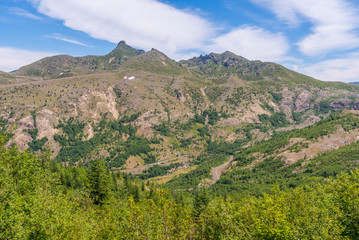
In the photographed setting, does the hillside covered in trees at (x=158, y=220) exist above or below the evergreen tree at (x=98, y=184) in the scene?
above

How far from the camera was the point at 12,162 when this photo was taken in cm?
3431

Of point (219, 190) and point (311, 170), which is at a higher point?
point (311, 170)

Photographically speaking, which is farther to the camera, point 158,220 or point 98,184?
point 98,184

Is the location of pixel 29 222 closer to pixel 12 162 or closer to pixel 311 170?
pixel 12 162

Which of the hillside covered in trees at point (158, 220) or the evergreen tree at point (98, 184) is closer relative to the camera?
the hillside covered in trees at point (158, 220)

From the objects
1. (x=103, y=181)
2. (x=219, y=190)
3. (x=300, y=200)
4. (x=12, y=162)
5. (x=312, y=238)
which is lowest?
(x=219, y=190)

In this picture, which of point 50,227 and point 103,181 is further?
point 103,181

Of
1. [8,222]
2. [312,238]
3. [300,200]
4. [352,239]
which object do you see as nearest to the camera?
[8,222]

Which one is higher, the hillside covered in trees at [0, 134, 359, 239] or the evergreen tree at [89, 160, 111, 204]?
the hillside covered in trees at [0, 134, 359, 239]

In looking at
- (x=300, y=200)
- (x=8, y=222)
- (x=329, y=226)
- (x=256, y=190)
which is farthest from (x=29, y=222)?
(x=256, y=190)

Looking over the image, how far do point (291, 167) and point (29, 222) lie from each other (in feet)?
716

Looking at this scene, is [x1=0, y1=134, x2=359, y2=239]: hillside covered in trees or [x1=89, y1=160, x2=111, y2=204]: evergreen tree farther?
Result: [x1=89, y1=160, x2=111, y2=204]: evergreen tree

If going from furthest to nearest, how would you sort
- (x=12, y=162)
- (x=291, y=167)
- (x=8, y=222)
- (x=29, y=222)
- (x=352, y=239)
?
(x=291, y=167) < (x=12, y=162) < (x=352, y=239) < (x=29, y=222) < (x=8, y=222)

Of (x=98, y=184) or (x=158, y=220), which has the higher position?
(x=158, y=220)
